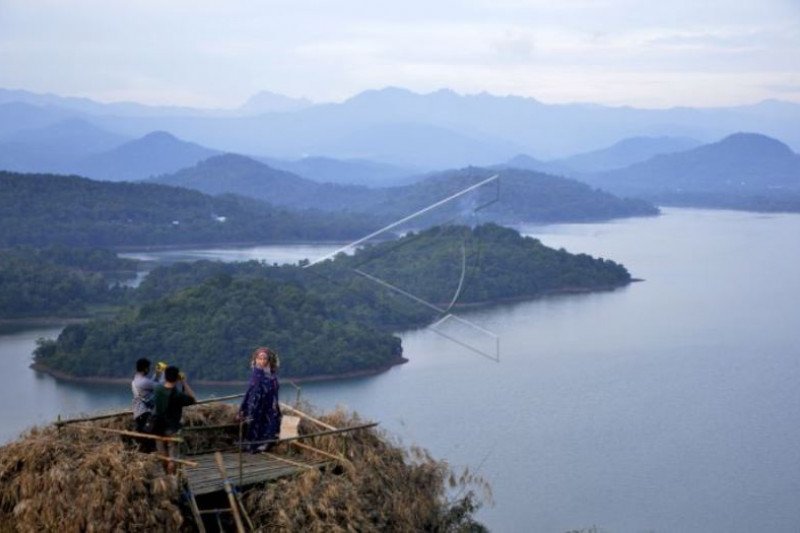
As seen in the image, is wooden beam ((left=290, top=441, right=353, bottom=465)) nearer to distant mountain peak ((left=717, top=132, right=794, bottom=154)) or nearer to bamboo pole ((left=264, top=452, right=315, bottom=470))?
bamboo pole ((left=264, top=452, right=315, bottom=470))

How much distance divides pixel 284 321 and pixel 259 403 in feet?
50.0

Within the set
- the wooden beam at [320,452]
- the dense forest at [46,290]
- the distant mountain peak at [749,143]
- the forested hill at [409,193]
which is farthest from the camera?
the distant mountain peak at [749,143]

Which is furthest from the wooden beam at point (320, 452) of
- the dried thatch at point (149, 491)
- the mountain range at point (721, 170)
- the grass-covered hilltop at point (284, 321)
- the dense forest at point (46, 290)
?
the mountain range at point (721, 170)

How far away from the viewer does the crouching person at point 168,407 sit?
126 inches

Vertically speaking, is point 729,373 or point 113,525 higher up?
point 113,525

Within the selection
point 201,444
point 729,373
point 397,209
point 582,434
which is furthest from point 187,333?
point 397,209

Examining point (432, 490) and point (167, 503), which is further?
point (432, 490)

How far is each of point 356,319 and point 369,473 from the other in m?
17.2

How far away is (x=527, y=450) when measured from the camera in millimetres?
12359

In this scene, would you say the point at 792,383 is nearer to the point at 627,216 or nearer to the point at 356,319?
the point at 356,319

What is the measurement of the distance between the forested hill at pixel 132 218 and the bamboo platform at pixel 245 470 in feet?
91.3

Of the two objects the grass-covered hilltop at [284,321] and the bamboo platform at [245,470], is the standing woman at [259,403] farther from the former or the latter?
the grass-covered hilltop at [284,321]

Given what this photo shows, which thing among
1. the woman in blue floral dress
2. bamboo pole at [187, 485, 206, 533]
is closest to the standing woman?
the woman in blue floral dress

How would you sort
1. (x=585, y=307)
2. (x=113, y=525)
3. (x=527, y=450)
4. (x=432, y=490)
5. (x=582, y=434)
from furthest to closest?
(x=585, y=307)
(x=582, y=434)
(x=527, y=450)
(x=432, y=490)
(x=113, y=525)
